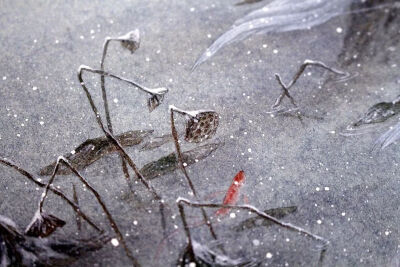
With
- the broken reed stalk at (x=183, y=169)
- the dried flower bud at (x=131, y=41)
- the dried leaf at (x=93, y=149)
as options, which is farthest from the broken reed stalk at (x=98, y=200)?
the dried flower bud at (x=131, y=41)

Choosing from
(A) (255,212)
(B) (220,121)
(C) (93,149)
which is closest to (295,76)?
(B) (220,121)

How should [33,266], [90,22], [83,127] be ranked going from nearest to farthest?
[33,266] < [83,127] < [90,22]

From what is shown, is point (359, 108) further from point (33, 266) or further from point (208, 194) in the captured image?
point (33, 266)

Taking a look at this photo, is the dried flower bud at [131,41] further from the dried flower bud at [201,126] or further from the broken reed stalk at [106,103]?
the dried flower bud at [201,126]

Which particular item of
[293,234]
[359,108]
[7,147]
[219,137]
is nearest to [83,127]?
[7,147]

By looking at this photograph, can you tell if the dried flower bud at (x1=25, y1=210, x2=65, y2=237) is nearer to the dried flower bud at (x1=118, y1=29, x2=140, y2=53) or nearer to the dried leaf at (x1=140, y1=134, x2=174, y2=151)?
the dried leaf at (x1=140, y1=134, x2=174, y2=151)

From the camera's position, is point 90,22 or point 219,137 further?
point 90,22
